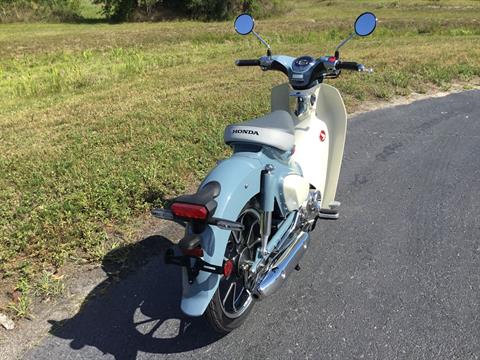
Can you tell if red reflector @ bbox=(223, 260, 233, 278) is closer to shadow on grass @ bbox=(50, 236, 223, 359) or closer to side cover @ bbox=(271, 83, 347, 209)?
shadow on grass @ bbox=(50, 236, 223, 359)

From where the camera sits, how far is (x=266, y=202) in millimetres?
2607

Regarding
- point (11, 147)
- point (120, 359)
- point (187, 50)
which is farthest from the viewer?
point (187, 50)

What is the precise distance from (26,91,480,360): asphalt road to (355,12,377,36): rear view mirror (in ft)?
5.08

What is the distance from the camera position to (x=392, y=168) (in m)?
5.06

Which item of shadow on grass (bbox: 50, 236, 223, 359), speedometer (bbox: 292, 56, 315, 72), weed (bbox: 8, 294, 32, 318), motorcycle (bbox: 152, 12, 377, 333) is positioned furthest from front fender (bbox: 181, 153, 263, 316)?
weed (bbox: 8, 294, 32, 318)

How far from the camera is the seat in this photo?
8.77 ft

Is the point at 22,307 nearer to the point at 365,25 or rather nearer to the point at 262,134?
the point at 262,134

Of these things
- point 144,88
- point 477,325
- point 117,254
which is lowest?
point 477,325

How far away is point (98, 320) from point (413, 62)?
9.08 meters

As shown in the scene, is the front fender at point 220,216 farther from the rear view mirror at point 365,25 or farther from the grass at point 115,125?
the rear view mirror at point 365,25

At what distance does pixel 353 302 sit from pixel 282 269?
1.80 ft

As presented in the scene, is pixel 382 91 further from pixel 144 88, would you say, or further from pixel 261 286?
pixel 261 286

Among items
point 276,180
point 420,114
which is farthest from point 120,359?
point 420,114

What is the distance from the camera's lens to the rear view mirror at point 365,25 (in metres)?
3.23
